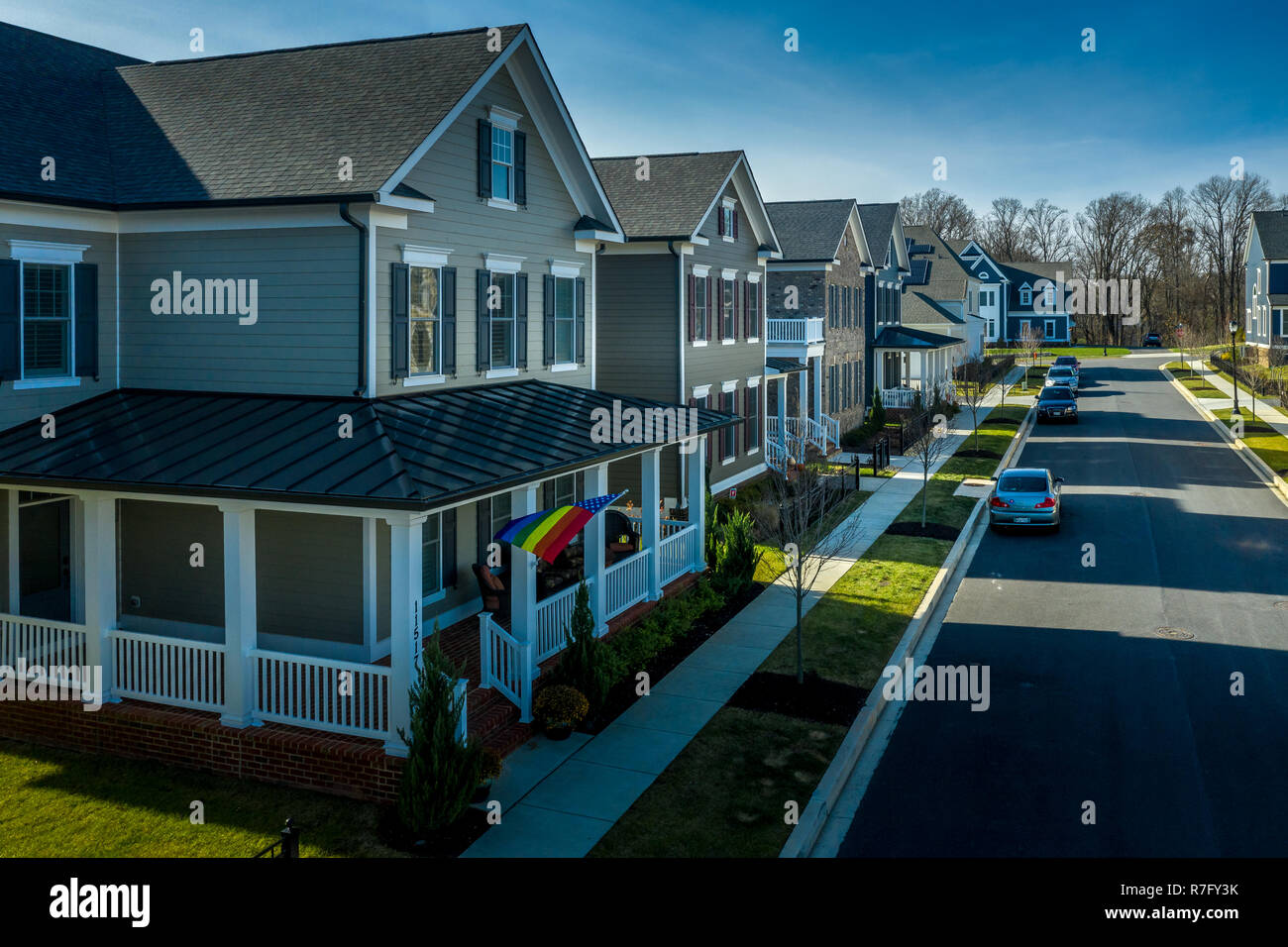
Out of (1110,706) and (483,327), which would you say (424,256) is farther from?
(1110,706)

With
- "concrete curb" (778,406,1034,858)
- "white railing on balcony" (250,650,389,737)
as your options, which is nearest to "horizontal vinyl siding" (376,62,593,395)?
"white railing on balcony" (250,650,389,737)

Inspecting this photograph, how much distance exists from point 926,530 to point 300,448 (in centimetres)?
1781

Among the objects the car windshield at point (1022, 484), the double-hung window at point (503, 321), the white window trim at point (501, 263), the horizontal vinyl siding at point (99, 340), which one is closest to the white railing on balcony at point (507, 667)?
the double-hung window at point (503, 321)

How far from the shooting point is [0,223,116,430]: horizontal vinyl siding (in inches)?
573

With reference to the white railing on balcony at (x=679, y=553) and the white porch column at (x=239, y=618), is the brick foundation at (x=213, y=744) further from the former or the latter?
the white railing on balcony at (x=679, y=553)

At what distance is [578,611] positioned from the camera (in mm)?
14398

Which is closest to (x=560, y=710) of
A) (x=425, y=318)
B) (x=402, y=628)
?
(x=402, y=628)

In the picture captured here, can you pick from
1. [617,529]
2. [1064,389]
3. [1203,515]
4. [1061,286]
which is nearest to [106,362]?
[617,529]

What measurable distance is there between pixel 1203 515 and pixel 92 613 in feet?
88.9

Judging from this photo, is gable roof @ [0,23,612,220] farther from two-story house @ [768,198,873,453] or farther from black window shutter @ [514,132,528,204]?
two-story house @ [768,198,873,453]

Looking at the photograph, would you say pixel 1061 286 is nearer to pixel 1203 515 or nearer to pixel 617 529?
pixel 1203 515

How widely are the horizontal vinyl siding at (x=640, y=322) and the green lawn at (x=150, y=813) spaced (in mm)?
16362

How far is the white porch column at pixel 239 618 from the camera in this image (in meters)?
12.4

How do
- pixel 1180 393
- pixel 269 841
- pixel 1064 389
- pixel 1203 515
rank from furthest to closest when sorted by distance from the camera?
1. pixel 1180 393
2. pixel 1064 389
3. pixel 1203 515
4. pixel 269 841
